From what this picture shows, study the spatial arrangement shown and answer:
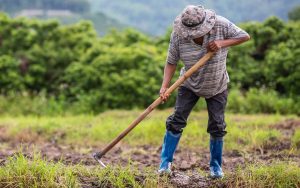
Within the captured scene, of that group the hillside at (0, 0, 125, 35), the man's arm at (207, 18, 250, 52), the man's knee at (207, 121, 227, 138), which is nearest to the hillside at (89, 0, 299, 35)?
the hillside at (0, 0, 125, 35)

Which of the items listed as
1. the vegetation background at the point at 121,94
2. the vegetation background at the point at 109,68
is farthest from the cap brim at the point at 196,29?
the vegetation background at the point at 109,68

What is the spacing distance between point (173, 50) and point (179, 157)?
2.48m

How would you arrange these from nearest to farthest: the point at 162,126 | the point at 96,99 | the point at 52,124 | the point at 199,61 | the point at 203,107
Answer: the point at 199,61 < the point at 162,126 < the point at 52,124 < the point at 203,107 < the point at 96,99

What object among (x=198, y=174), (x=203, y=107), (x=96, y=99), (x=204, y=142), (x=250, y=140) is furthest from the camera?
(x=96, y=99)

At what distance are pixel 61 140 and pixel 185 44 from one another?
5.00m

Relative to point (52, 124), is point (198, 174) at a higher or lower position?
higher

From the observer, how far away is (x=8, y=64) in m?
14.3

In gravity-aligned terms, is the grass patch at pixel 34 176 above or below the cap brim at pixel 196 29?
below

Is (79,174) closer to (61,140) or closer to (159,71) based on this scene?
(61,140)

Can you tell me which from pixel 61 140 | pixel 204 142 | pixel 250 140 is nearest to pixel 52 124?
pixel 61 140

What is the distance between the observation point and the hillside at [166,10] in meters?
49.2

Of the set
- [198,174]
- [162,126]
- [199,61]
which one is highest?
[199,61]

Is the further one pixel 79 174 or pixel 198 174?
pixel 198 174

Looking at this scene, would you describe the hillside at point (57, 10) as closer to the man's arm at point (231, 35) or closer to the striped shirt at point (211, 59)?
the striped shirt at point (211, 59)
